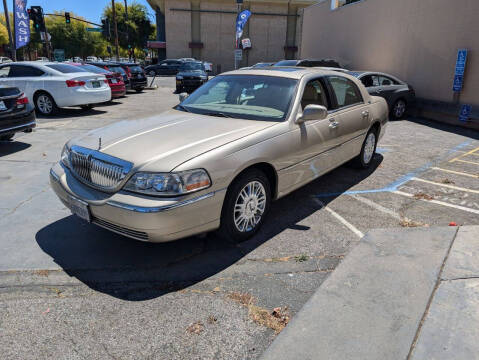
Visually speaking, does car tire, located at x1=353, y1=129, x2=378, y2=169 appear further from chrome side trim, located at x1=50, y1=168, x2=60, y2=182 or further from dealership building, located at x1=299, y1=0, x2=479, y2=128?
dealership building, located at x1=299, y1=0, x2=479, y2=128

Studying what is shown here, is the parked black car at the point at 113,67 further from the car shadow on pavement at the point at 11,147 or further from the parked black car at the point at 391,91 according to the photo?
the parked black car at the point at 391,91

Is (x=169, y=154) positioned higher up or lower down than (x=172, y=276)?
higher up

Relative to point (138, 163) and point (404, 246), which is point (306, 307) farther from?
point (138, 163)

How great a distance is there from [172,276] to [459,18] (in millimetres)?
12261

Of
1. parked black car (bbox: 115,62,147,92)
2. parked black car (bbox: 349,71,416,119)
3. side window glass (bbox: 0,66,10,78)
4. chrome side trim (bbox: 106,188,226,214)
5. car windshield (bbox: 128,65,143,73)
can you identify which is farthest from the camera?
car windshield (bbox: 128,65,143,73)

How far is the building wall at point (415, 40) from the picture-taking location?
11438 millimetres

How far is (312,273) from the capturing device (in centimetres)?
344

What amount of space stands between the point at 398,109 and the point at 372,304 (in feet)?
35.0

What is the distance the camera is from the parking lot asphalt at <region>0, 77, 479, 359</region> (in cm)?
263

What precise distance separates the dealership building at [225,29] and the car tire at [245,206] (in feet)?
141

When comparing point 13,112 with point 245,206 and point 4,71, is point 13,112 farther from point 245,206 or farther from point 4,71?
point 4,71

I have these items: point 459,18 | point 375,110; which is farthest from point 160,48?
point 375,110

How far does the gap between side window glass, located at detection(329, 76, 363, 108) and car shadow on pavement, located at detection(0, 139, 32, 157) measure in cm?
591

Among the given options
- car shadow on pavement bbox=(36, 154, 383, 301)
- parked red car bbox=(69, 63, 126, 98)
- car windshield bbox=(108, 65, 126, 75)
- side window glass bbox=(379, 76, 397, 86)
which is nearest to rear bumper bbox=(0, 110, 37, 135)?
car shadow on pavement bbox=(36, 154, 383, 301)
